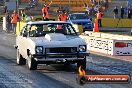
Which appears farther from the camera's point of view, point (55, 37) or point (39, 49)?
point (55, 37)

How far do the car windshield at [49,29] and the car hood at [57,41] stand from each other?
15.1 inches

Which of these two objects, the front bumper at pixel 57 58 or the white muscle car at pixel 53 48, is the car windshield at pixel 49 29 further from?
the front bumper at pixel 57 58

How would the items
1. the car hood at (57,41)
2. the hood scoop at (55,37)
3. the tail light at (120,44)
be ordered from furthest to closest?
the tail light at (120,44) < the hood scoop at (55,37) < the car hood at (57,41)

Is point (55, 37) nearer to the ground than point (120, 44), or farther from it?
farther from it

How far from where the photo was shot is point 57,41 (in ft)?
45.4

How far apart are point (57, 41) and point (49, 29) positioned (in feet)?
3.66

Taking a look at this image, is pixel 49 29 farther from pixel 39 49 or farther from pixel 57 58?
pixel 57 58

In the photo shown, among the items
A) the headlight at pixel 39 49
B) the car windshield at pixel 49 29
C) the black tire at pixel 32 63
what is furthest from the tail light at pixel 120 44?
the headlight at pixel 39 49

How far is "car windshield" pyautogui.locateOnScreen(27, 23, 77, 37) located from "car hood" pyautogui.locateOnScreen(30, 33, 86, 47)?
38 cm

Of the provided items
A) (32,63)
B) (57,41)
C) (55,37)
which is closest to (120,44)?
(55,37)

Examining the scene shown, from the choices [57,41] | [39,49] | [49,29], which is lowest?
[39,49]

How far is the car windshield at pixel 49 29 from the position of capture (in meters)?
14.7

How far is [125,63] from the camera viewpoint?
16906mm

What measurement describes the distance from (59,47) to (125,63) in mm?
3990
